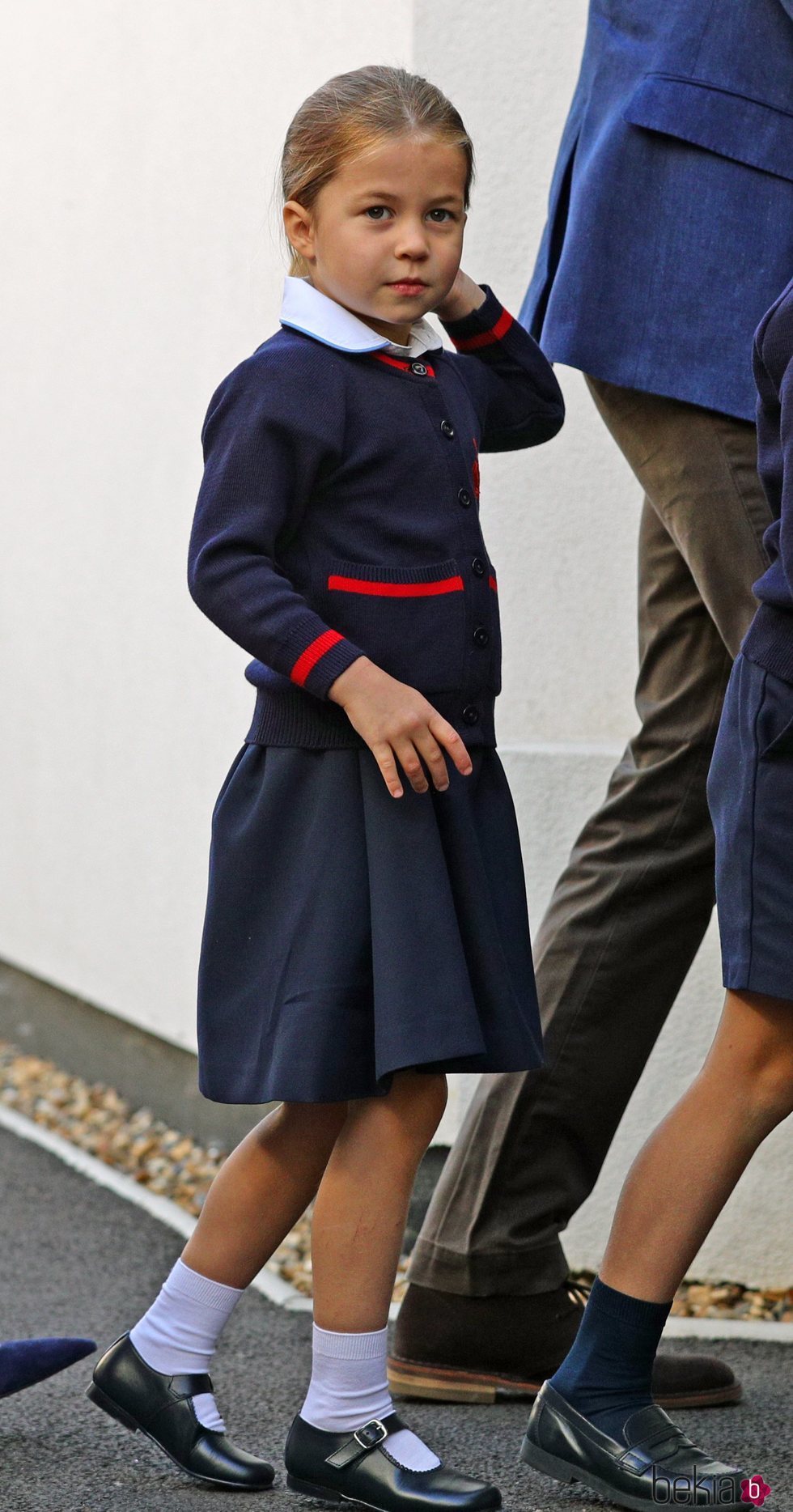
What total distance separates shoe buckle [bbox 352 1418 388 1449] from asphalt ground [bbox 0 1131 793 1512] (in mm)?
153

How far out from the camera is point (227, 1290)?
218cm

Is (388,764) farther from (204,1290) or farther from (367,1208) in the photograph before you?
(204,1290)

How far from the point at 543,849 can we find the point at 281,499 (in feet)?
4.50

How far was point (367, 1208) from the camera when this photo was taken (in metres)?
2.07

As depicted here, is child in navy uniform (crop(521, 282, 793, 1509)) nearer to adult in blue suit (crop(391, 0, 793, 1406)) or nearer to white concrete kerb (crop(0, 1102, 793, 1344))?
adult in blue suit (crop(391, 0, 793, 1406))

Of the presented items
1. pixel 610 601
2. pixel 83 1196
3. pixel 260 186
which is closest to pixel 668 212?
pixel 610 601

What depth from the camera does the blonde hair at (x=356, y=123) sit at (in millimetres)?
2062

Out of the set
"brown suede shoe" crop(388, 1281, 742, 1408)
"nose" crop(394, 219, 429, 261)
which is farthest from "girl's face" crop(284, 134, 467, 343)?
"brown suede shoe" crop(388, 1281, 742, 1408)

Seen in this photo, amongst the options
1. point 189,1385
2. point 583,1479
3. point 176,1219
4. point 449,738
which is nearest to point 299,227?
point 449,738

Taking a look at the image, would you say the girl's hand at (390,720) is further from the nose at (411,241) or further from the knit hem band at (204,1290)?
the knit hem band at (204,1290)

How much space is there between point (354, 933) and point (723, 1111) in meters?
0.46

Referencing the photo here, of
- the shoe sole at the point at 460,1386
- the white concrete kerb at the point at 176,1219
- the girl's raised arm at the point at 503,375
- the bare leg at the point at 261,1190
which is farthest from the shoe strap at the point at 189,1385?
the girl's raised arm at the point at 503,375

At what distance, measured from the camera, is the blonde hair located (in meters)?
2.06

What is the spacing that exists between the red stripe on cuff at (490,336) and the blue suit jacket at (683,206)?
10cm
